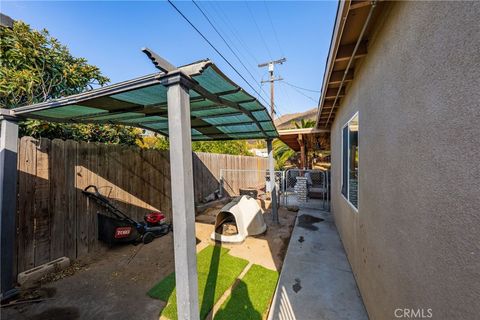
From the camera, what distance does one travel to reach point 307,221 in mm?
6402

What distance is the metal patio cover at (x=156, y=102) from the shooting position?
204cm

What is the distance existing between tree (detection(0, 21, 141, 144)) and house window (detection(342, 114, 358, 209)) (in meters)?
6.30

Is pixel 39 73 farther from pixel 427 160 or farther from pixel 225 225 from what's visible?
pixel 427 160

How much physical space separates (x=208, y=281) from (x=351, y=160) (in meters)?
3.54

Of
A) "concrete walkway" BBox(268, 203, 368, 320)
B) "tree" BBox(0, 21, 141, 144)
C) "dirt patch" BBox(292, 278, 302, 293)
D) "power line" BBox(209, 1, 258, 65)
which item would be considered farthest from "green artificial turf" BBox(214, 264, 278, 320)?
"power line" BBox(209, 1, 258, 65)

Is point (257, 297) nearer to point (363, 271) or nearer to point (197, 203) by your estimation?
point (363, 271)

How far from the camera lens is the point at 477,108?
0.87 meters

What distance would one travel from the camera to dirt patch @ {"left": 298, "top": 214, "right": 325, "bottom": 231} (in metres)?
5.83

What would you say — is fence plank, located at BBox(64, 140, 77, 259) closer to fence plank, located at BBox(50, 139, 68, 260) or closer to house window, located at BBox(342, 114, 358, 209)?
fence plank, located at BBox(50, 139, 68, 260)

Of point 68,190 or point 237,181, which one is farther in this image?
point 237,181

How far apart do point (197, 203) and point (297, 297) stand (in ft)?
→ 18.5

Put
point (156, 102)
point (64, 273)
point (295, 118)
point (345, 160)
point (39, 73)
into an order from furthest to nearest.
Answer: point (295, 118) < point (345, 160) < point (39, 73) < point (64, 273) < point (156, 102)

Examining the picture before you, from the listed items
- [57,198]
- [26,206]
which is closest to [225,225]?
[57,198]

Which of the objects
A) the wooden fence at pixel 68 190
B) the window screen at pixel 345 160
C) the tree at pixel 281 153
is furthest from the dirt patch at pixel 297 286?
the tree at pixel 281 153
